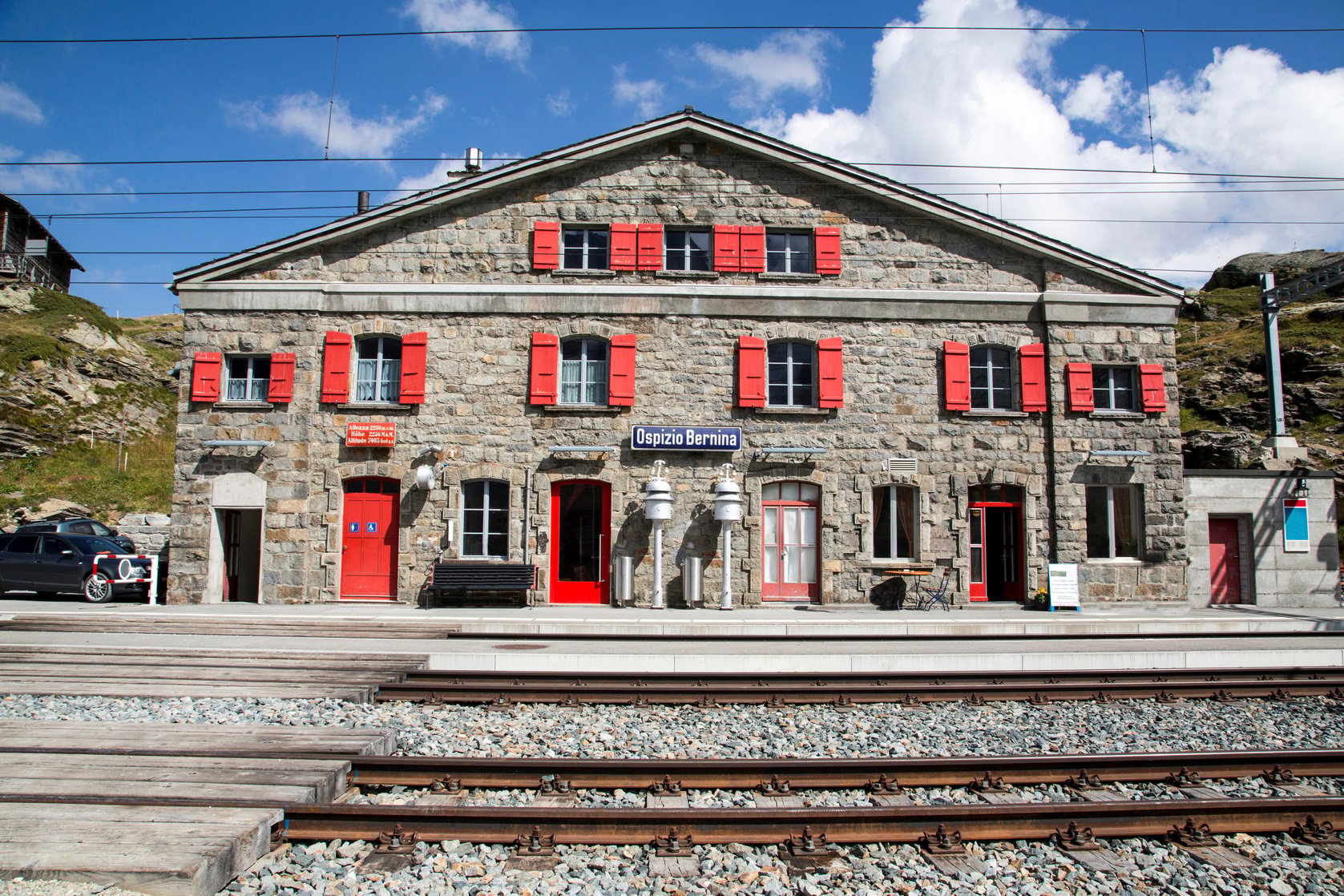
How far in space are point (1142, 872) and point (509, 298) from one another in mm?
15254

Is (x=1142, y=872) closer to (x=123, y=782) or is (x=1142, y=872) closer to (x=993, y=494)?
(x=123, y=782)

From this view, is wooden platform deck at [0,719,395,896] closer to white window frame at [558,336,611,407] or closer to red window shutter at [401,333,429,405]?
red window shutter at [401,333,429,405]

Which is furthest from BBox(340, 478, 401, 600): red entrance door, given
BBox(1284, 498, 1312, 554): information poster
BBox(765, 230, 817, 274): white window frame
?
BBox(1284, 498, 1312, 554): information poster

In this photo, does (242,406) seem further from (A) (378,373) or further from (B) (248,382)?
(A) (378,373)

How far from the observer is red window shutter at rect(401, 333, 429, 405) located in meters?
16.9

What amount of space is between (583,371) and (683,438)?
274cm

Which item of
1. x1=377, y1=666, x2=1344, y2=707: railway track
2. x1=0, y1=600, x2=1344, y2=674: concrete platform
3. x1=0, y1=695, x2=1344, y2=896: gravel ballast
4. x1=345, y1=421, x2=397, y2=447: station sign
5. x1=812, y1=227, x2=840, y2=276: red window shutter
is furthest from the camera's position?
x1=812, y1=227, x2=840, y2=276: red window shutter

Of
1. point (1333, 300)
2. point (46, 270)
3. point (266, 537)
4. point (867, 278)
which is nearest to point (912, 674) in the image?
point (867, 278)

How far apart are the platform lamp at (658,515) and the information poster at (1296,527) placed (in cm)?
1386

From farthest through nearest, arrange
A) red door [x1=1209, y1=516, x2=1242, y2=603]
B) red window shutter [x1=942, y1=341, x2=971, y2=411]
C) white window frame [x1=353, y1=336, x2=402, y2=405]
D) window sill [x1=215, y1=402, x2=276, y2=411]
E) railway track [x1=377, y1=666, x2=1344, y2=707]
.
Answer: red door [x1=1209, y1=516, x2=1242, y2=603]
white window frame [x1=353, y1=336, x2=402, y2=405]
red window shutter [x1=942, y1=341, x2=971, y2=411]
window sill [x1=215, y1=402, x2=276, y2=411]
railway track [x1=377, y1=666, x2=1344, y2=707]

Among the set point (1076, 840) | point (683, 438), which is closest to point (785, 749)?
point (1076, 840)

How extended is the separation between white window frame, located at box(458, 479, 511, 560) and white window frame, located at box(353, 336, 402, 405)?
2.71 meters

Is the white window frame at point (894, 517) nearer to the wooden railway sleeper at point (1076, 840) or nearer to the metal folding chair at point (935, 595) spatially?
the metal folding chair at point (935, 595)

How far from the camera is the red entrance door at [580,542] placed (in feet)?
55.2
